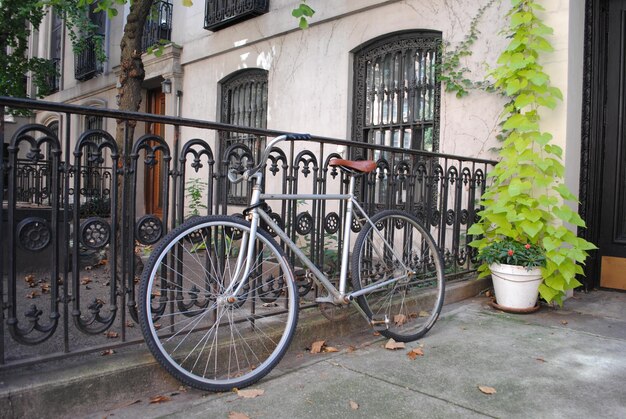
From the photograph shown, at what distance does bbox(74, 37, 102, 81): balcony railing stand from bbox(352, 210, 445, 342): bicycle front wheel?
35.5 feet

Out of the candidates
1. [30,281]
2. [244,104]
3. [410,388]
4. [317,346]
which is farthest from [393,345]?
[244,104]

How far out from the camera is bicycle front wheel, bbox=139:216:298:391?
7.31 ft

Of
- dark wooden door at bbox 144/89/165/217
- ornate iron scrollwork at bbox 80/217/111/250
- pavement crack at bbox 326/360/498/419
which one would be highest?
dark wooden door at bbox 144/89/165/217

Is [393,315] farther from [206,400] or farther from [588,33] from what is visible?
[588,33]

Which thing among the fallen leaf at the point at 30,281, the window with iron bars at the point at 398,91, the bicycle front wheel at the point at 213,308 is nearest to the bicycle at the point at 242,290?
the bicycle front wheel at the point at 213,308

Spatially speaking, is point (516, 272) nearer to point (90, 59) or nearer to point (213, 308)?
point (213, 308)

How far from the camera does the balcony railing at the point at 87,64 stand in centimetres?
1185

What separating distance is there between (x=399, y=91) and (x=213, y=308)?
4.46 meters

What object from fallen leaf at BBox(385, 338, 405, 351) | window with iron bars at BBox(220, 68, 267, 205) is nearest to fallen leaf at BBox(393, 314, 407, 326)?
fallen leaf at BBox(385, 338, 405, 351)

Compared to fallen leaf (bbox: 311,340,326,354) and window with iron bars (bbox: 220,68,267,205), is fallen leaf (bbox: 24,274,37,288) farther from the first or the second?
window with iron bars (bbox: 220,68,267,205)

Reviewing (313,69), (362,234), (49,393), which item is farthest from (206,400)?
(313,69)

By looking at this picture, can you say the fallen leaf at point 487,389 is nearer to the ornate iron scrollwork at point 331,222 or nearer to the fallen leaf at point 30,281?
the ornate iron scrollwork at point 331,222

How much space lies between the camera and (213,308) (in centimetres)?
245

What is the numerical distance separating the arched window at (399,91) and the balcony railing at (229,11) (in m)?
2.21
